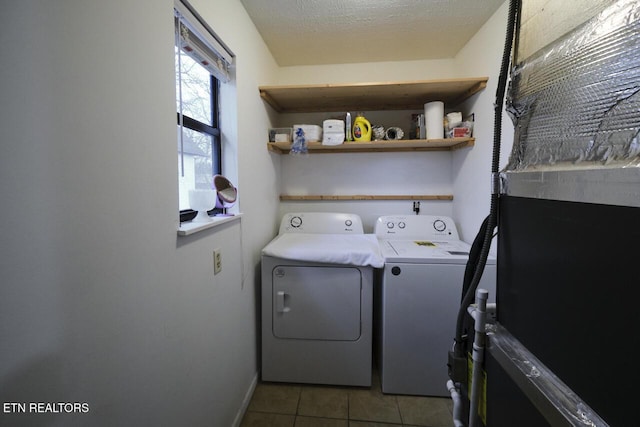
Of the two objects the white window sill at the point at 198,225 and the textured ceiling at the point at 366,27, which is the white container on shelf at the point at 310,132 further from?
the white window sill at the point at 198,225

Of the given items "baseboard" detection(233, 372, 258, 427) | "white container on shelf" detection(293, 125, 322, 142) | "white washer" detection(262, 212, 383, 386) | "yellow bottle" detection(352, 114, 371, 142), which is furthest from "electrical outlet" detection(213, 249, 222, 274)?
"yellow bottle" detection(352, 114, 371, 142)

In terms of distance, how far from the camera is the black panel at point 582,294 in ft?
1.34

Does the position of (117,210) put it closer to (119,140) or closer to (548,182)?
(119,140)

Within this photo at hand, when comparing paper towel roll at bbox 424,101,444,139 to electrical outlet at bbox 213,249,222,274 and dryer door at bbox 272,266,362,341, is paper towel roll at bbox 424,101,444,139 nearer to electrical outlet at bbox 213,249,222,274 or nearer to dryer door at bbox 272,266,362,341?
dryer door at bbox 272,266,362,341

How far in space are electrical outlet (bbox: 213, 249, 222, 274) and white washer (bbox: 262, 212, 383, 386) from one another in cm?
47

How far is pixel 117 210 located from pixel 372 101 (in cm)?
211

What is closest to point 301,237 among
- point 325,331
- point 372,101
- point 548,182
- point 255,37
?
point 325,331

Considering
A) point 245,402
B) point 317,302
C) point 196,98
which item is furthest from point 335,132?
point 245,402

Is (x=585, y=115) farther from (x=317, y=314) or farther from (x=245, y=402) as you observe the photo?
(x=245, y=402)

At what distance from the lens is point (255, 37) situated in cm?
187

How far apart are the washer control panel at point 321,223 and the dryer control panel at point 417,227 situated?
20 centimetres

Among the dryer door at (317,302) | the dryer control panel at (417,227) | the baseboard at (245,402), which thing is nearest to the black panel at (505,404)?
the dryer door at (317,302)

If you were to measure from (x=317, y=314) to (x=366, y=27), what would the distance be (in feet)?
6.60

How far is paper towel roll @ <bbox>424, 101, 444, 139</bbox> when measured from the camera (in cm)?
207
